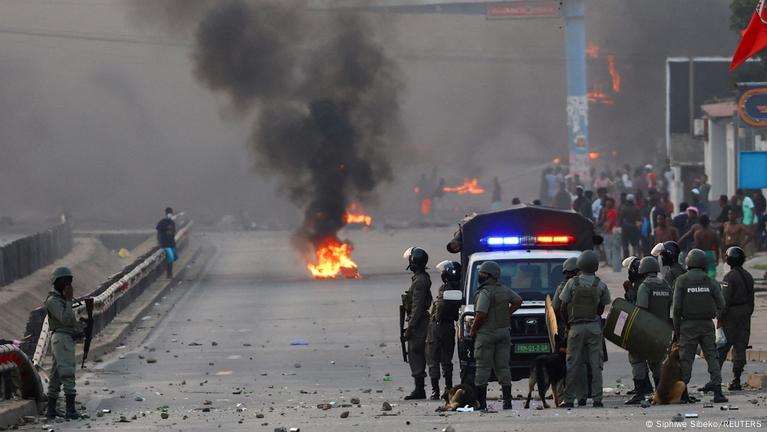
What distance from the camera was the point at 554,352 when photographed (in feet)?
47.9

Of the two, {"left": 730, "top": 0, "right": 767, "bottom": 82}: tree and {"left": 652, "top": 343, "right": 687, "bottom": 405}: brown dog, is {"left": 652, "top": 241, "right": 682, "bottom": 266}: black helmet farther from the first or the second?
{"left": 730, "top": 0, "right": 767, "bottom": 82}: tree

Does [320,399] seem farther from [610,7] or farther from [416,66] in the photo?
[416,66]

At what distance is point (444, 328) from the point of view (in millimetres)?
15508

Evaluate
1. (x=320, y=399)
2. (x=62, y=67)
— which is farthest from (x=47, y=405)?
(x=62, y=67)

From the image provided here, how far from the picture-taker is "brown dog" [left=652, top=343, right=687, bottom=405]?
14172 millimetres

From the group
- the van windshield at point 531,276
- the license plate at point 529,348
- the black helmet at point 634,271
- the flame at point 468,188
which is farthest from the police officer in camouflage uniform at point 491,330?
the flame at point 468,188

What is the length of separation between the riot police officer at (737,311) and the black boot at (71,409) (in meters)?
6.10

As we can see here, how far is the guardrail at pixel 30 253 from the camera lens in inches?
1154

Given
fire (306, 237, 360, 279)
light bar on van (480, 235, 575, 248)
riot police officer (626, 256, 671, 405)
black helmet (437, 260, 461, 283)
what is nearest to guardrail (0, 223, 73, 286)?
fire (306, 237, 360, 279)

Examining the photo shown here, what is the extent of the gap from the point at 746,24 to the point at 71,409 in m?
25.7

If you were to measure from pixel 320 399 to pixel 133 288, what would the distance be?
41.5 feet

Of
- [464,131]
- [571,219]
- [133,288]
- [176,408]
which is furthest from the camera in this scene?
[464,131]

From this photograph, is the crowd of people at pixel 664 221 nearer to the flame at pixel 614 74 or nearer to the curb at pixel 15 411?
the curb at pixel 15 411

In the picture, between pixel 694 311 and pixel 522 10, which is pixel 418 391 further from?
pixel 522 10
